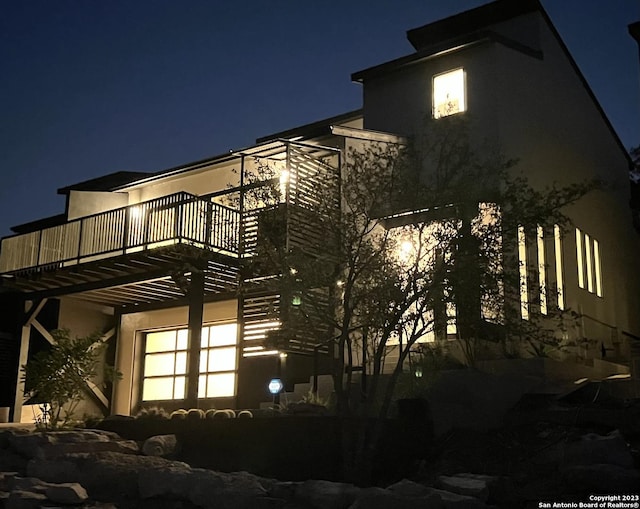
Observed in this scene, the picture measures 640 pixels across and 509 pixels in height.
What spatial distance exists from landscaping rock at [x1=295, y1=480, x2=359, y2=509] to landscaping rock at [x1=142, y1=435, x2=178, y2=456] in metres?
3.12

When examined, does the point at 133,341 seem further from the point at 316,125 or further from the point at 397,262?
the point at 397,262

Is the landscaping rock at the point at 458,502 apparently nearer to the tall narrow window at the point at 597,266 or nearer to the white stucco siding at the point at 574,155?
the white stucco siding at the point at 574,155

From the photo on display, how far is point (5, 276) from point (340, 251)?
976 centimetres

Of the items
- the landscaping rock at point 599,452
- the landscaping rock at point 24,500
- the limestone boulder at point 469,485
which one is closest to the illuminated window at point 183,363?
the landscaping rock at point 24,500

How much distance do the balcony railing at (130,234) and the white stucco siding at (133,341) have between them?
219 centimetres

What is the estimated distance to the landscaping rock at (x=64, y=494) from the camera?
8.94m

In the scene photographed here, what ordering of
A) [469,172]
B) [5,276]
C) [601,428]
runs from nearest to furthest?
[601,428]
[469,172]
[5,276]

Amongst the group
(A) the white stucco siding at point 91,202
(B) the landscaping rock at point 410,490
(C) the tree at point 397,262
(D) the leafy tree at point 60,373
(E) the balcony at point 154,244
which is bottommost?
(B) the landscaping rock at point 410,490

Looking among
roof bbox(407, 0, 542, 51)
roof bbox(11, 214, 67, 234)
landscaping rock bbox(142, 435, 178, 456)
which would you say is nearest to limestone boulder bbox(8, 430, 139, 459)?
landscaping rock bbox(142, 435, 178, 456)

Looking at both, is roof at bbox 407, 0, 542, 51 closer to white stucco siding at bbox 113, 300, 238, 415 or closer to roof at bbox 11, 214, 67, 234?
white stucco siding at bbox 113, 300, 238, 415

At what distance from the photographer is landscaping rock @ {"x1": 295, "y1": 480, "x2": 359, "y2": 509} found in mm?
8109

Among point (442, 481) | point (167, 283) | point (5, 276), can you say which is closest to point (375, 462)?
point (442, 481)

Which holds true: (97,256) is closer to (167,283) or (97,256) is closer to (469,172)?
(167,283)

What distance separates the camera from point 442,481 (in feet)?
27.8
